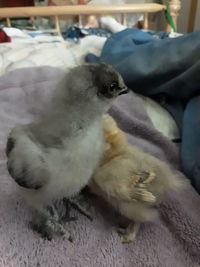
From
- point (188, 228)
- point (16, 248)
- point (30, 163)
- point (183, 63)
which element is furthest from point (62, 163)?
point (183, 63)

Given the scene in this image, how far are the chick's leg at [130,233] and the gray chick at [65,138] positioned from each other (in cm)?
15

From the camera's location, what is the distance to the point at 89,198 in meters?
0.83

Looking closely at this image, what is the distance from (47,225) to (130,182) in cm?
19

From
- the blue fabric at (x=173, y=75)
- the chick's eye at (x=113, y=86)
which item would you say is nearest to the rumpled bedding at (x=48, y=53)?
the blue fabric at (x=173, y=75)

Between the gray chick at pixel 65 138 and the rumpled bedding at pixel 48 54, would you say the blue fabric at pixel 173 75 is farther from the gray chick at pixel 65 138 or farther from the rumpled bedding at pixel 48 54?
the gray chick at pixel 65 138

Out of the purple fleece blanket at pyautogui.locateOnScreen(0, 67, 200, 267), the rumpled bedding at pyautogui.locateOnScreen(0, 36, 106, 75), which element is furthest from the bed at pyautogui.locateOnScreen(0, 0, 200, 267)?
the rumpled bedding at pyautogui.locateOnScreen(0, 36, 106, 75)

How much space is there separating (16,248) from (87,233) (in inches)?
5.9

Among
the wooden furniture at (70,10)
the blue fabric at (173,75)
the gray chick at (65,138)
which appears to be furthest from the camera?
the wooden furniture at (70,10)

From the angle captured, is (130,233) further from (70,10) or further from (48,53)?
(70,10)

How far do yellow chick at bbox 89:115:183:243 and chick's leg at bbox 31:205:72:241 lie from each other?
0.11m

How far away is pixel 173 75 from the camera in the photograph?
47.7 inches

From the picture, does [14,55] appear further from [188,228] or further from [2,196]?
[188,228]

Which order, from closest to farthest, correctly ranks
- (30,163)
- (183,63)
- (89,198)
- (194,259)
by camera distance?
(30,163) → (194,259) → (89,198) → (183,63)

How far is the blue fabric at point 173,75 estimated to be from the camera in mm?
1063
